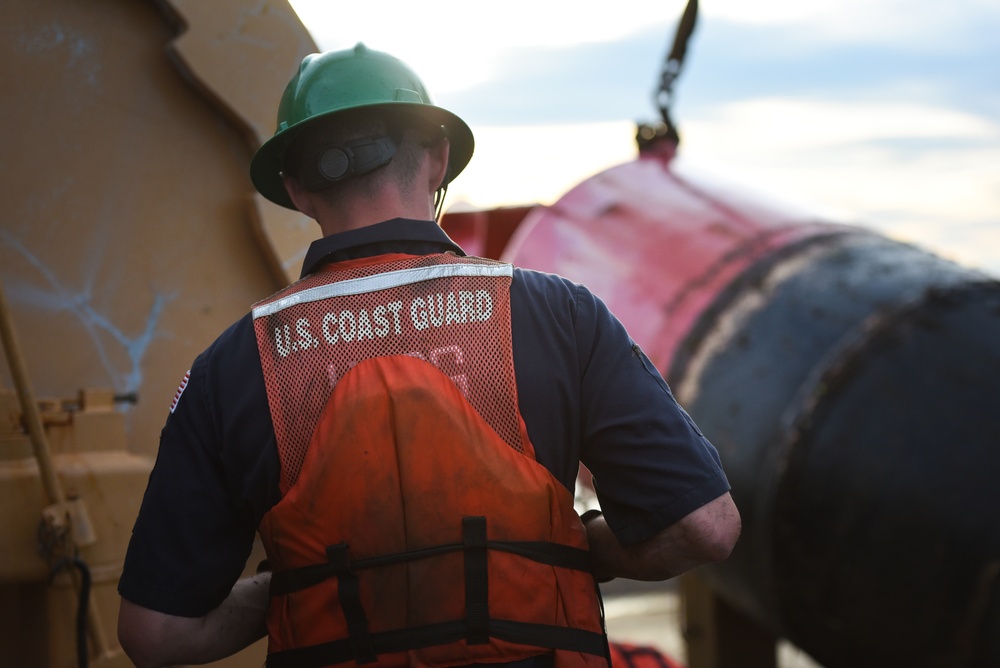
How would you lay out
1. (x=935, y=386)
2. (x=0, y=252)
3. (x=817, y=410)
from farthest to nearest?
(x=817, y=410), (x=935, y=386), (x=0, y=252)

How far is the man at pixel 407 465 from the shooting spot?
4.58 feet

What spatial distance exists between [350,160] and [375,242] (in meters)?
0.15

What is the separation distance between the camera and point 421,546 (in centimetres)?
140

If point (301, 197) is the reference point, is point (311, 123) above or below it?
above

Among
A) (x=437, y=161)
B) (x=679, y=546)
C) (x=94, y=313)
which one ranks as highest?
(x=437, y=161)

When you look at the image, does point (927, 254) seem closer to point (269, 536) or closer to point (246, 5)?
point (246, 5)

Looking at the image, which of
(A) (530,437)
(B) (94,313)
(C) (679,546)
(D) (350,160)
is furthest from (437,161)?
(B) (94,313)

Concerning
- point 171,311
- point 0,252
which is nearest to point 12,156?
point 0,252

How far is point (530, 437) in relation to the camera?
58.1 inches

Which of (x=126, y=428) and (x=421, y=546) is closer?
(x=421, y=546)

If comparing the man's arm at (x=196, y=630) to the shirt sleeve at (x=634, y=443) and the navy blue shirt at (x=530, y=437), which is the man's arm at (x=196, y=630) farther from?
the shirt sleeve at (x=634, y=443)

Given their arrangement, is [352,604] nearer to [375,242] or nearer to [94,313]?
[375,242]

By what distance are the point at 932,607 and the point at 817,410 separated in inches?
27.1

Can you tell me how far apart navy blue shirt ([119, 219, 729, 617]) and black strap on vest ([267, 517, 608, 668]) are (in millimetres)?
171
